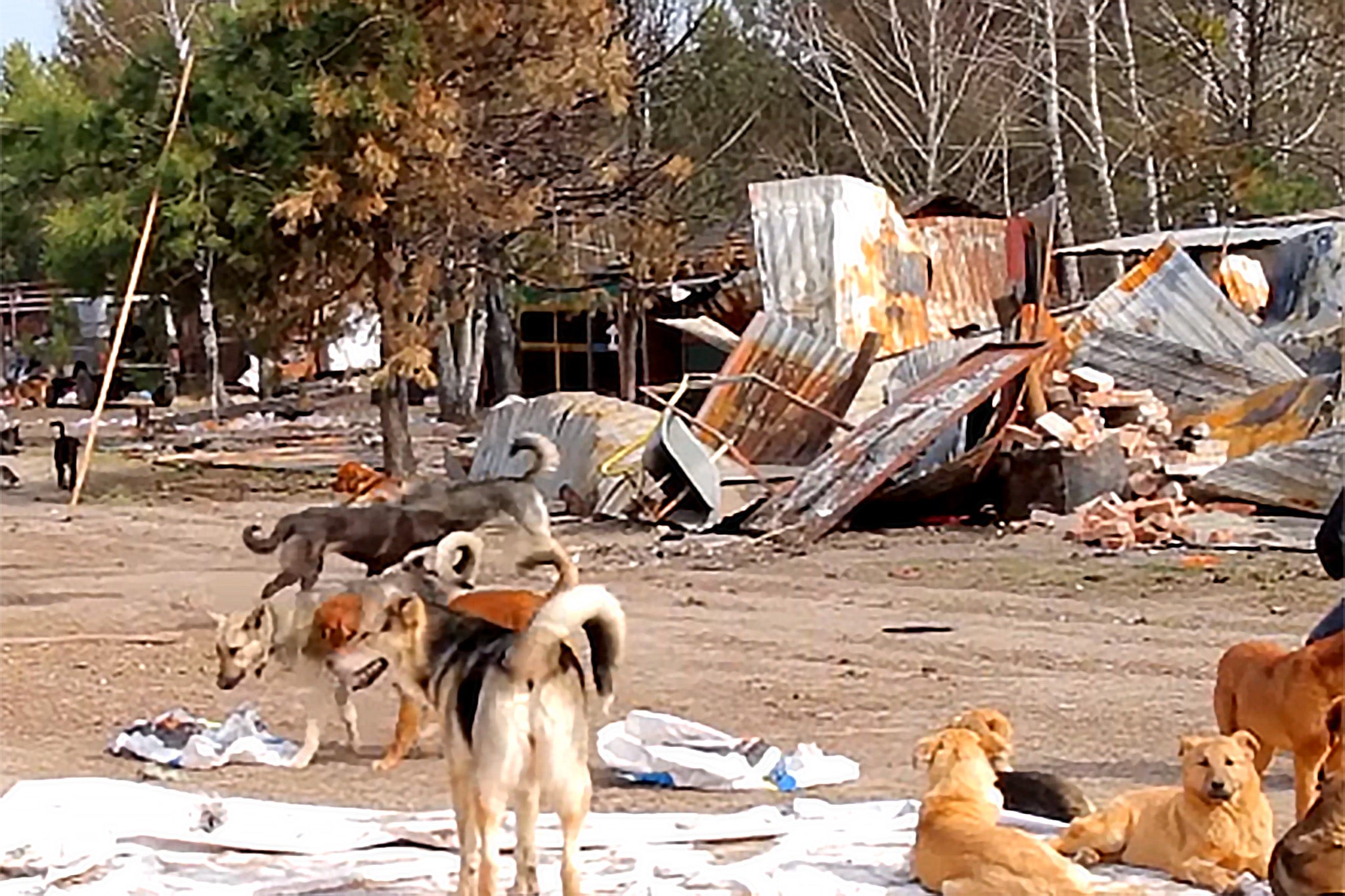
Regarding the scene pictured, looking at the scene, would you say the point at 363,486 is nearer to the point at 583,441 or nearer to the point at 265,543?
the point at 583,441

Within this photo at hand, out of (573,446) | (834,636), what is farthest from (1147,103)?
(834,636)

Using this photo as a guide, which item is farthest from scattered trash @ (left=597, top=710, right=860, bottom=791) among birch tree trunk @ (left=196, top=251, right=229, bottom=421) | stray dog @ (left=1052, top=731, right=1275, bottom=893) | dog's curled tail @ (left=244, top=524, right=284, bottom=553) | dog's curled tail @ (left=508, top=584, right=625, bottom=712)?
birch tree trunk @ (left=196, top=251, right=229, bottom=421)

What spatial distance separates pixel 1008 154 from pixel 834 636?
3536 cm

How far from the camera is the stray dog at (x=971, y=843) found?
237 inches

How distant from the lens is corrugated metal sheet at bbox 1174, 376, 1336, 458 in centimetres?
2084

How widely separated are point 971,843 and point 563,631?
4.35ft

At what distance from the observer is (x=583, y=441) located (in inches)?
867

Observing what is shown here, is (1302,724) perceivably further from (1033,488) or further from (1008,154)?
(1008,154)

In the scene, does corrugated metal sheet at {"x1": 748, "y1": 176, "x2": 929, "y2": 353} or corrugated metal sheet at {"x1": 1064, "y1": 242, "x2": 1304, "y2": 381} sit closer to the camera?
corrugated metal sheet at {"x1": 1064, "y1": 242, "x2": 1304, "y2": 381}

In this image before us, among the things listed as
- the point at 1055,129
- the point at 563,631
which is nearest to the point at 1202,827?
the point at 563,631

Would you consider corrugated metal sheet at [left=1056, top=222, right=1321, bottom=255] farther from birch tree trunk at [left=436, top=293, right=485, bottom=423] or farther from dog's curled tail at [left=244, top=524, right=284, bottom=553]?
dog's curled tail at [left=244, top=524, right=284, bottom=553]

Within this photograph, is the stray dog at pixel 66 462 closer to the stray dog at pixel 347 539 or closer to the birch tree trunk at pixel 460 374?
the birch tree trunk at pixel 460 374

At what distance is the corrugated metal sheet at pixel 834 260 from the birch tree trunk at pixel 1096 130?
942cm

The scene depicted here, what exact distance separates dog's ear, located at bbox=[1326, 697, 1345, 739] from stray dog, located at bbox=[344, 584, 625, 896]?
236cm
